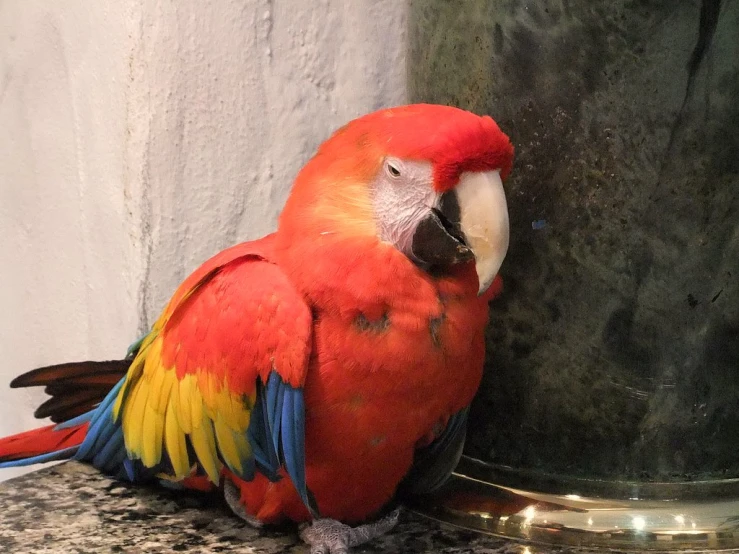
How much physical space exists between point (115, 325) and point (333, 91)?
368 millimetres

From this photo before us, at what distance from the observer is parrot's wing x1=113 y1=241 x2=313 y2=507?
55cm

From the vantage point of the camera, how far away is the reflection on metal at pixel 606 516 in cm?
60

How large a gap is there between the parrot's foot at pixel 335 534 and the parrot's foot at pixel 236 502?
1.8 inches

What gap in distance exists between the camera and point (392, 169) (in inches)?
22.0

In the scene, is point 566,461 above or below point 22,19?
below

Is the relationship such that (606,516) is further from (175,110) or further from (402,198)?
(175,110)

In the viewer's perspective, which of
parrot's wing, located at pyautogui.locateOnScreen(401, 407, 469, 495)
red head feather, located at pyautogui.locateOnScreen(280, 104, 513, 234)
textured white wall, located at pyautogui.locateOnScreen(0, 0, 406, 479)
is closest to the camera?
red head feather, located at pyautogui.locateOnScreen(280, 104, 513, 234)

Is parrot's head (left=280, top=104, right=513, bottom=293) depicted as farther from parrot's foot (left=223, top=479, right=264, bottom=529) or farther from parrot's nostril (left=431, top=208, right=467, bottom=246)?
parrot's foot (left=223, top=479, right=264, bottom=529)

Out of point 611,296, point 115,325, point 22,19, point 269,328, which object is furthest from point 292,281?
point 22,19

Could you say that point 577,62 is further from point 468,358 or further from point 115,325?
point 115,325

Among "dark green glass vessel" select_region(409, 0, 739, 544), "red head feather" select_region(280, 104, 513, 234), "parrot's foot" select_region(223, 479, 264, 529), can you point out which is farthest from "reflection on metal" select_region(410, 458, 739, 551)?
"red head feather" select_region(280, 104, 513, 234)

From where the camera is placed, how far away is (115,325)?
2.88 feet

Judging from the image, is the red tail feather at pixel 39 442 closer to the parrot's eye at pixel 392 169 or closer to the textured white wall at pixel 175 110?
the textured white wall at pixel 175 110

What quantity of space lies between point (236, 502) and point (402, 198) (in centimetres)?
31
